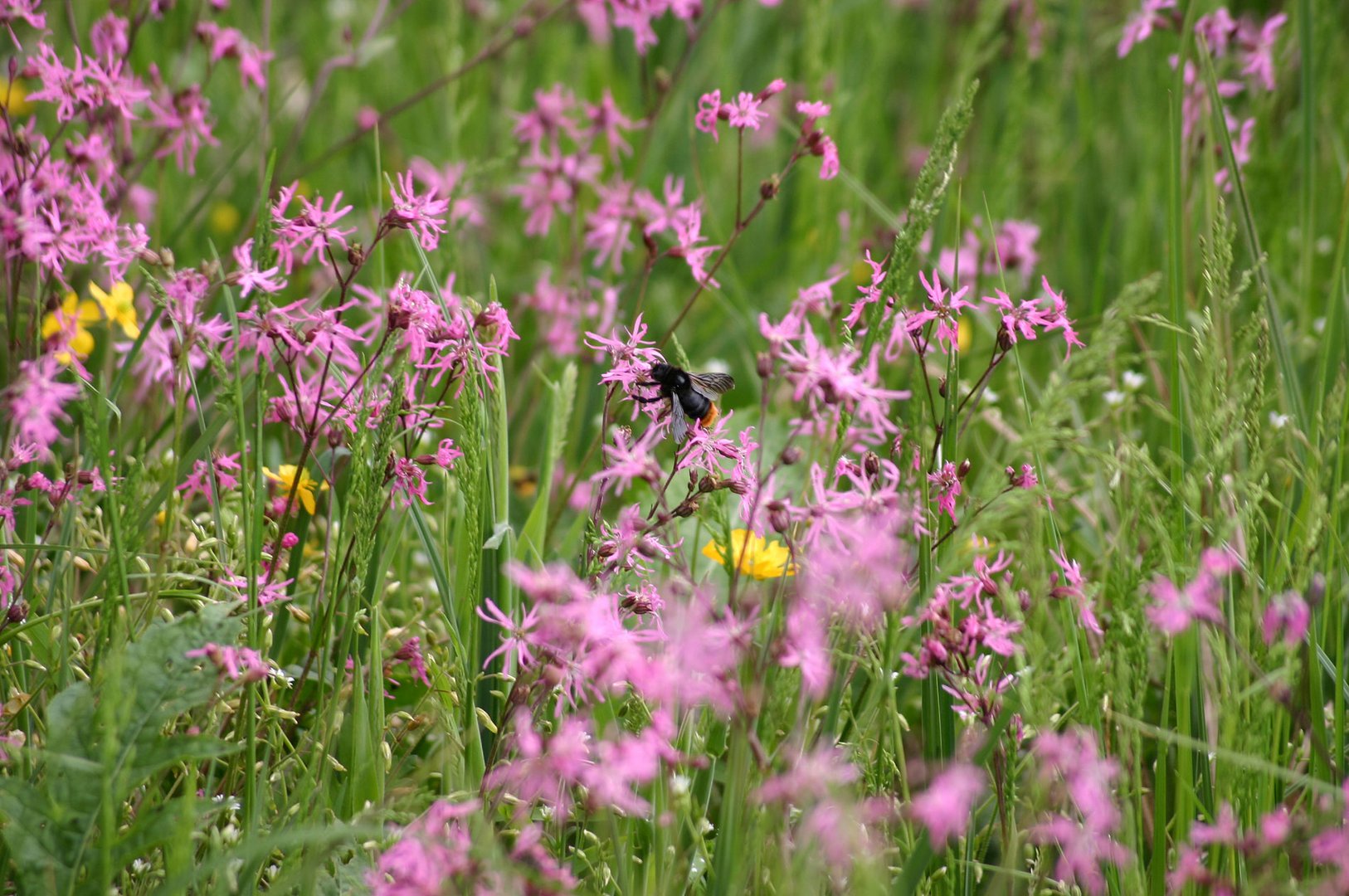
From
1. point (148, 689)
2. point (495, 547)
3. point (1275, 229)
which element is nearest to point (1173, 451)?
point (495, 547)

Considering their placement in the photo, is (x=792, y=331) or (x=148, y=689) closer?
(x=148, y=689)

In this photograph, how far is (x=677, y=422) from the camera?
161cm

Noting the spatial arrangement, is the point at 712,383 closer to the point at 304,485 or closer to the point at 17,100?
the point at 304,485

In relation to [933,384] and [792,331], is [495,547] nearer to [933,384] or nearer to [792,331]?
[792,331]

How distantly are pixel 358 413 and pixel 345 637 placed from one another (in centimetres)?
28

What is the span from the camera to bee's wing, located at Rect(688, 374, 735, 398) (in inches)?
71.0

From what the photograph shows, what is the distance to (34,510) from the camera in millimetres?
1754

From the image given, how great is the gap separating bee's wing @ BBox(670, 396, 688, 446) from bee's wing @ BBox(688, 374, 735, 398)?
0.42ft

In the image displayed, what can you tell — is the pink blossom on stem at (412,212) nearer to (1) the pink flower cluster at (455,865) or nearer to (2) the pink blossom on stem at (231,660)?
(2) the pink blossom on stem at (231,660)

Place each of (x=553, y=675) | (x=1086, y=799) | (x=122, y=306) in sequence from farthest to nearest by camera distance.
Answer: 1. (x=122, y=306)
2. (x=553, y=675)
3. (x=1086, y=799)

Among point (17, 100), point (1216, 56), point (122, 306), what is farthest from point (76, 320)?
point (1216, 56)

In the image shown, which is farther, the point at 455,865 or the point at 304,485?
the point at 304,485

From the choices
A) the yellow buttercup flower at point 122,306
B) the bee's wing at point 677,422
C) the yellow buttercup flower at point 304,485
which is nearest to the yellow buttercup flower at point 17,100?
the yellow buttercup flower at point 122,306

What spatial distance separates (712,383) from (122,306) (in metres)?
1.29
